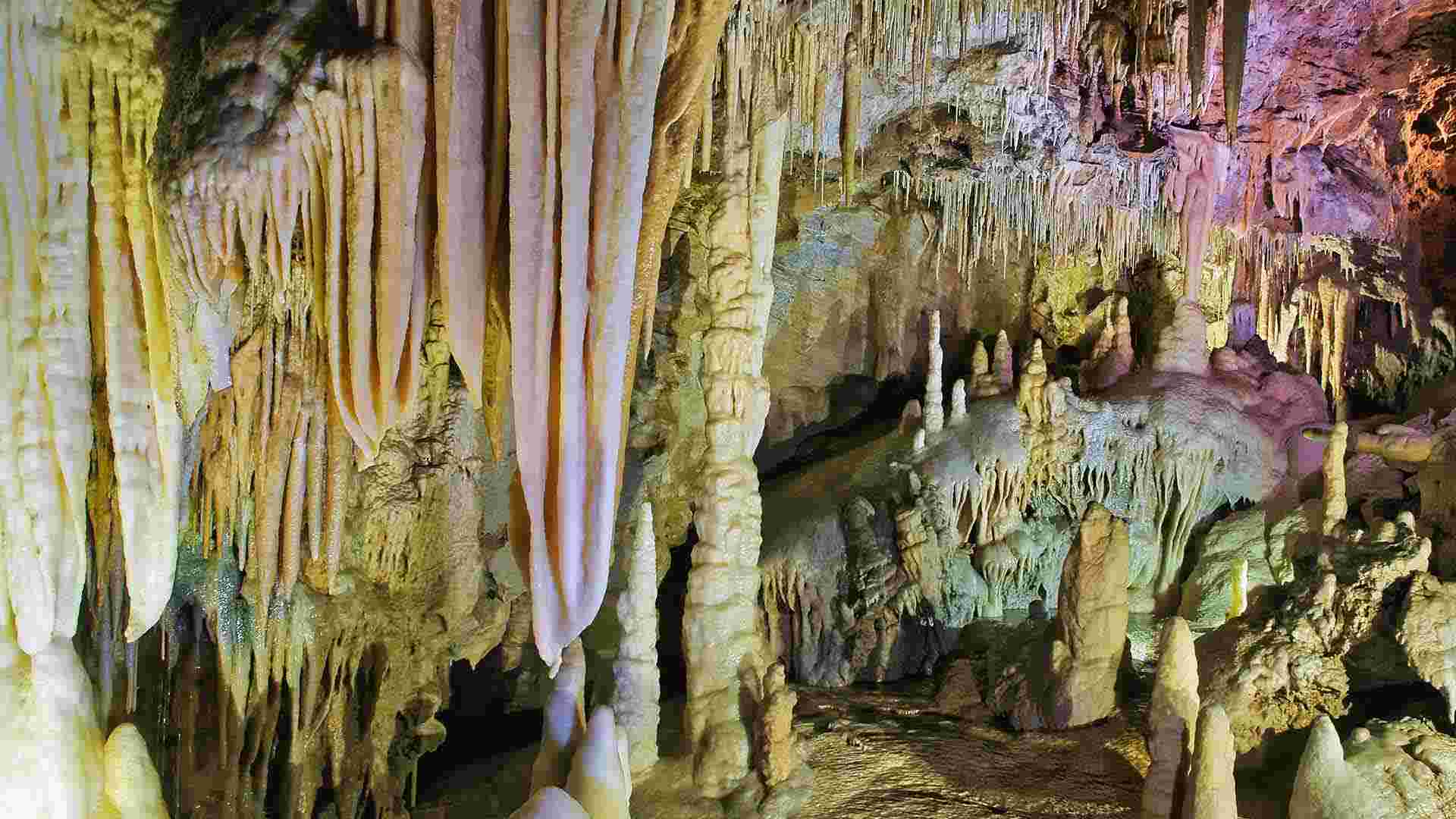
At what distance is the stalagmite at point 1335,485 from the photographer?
398 inches

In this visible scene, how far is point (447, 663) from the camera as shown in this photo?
9.83 m

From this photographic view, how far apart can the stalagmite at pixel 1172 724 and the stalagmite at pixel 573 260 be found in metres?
4.30

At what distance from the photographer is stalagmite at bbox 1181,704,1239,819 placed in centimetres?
595

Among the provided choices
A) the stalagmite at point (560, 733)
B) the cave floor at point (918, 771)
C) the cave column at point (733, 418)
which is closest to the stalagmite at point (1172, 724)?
the cave floor at point (918, 771)

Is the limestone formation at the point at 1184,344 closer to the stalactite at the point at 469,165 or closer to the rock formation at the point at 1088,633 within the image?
the rock formation at the point at 1088,633

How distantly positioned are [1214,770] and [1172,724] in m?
0.87

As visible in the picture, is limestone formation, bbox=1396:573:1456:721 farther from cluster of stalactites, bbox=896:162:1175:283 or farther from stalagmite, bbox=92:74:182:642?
stalagmite, bbox=92:74:182:642

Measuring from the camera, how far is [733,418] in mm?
7992

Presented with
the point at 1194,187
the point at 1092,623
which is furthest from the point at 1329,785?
the point at 1194,187

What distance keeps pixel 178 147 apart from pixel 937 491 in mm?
9026

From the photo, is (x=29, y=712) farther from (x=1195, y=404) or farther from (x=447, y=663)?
(x=1195, y=404)

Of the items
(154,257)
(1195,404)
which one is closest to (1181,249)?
(1195,404)

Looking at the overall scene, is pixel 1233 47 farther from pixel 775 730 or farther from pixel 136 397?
pixel 136 397

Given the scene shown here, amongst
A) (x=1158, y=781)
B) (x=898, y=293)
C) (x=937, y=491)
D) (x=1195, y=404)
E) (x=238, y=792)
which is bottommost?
(x=238, y=792)
